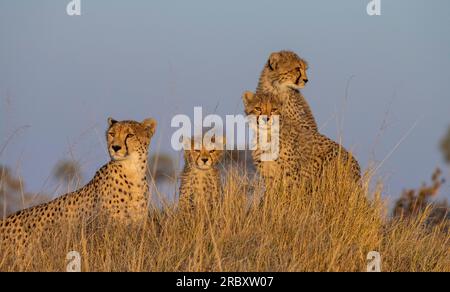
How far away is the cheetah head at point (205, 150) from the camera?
6633 mm

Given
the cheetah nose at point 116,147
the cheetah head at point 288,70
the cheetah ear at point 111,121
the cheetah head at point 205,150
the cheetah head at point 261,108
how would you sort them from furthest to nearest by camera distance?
the cheetah head at point 288,70 < the cheetah head at point 261,108 < the cheetah head at point 205,150 < the cheetah ear at point 111,121 < the cheetah nose at point 116,147

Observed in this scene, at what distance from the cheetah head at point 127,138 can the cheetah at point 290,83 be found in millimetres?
1810

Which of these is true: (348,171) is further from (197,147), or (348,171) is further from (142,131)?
(142,131)

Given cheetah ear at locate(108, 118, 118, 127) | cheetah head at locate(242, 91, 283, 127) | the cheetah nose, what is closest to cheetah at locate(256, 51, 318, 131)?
cheetah head at locate(242, 91, 283, 127)

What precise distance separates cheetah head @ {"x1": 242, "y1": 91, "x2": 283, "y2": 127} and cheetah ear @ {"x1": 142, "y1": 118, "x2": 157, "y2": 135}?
3.10ft

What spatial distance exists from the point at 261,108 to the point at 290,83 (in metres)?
0.85

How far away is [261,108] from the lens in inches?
275

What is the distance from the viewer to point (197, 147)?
6.67 meters

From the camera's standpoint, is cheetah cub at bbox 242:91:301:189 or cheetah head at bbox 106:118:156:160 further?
cheetah cub at bbox 242:91:301:189

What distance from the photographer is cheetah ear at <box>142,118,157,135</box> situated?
6.28m

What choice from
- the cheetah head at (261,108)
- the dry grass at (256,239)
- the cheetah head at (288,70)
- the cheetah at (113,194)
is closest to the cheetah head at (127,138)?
the cheetah at (113,194)

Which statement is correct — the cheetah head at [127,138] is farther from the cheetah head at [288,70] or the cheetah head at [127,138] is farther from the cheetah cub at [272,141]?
the cheetah head at [288,70]

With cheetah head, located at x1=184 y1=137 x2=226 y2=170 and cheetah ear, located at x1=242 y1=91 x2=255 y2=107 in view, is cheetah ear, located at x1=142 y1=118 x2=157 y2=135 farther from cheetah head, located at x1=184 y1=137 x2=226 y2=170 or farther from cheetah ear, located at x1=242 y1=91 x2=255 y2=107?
cheetah ear, located at x1=242 y1=91 x2=255 y2=107

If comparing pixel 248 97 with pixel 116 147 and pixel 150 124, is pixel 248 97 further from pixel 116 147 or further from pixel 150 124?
pixel 116 147
